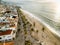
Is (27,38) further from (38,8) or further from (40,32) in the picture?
(38,8)

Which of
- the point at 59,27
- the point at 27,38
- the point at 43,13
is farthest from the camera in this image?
the point at 43,13

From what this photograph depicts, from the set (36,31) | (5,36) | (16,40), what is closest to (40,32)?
(36,31)

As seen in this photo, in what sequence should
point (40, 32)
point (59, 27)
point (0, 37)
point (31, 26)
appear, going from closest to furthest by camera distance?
point (0, 37) → point (40, 32) → point (31, 26) → point (59, 27)

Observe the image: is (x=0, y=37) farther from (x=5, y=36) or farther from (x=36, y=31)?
(x=36, y=31)

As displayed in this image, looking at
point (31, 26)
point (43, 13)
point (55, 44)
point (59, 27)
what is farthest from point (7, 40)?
point (43, 13)

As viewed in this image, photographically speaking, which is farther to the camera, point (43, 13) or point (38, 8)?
point (38, 8)

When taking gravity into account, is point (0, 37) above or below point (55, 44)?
above

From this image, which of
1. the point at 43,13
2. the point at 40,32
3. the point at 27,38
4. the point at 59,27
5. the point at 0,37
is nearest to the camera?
the point at 0,37

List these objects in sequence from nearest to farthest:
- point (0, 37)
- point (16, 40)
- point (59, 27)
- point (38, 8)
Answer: point (0, 37) → point (16, 40) → point (59, 27) → point (38, 8)

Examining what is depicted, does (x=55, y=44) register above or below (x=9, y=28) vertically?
below
